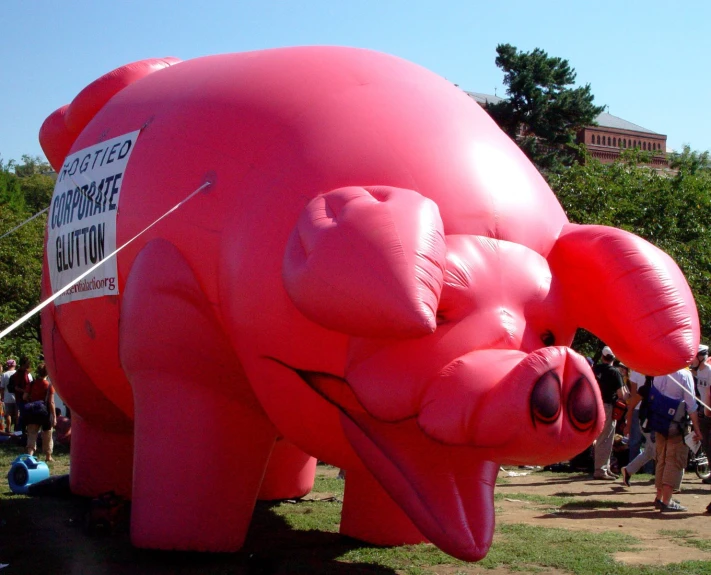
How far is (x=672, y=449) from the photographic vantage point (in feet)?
28.9

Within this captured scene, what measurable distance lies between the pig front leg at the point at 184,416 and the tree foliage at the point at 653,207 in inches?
541

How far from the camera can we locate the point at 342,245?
14.2 ft

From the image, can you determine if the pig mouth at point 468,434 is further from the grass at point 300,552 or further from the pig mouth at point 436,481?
the grass at point 300,552

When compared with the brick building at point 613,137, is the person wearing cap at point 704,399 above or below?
below

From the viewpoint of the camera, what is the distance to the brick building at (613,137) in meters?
46.9

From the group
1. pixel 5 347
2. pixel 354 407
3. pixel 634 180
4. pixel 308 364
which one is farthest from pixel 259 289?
pixel 5 347

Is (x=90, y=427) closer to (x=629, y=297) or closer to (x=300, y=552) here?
(x=300, y=552)

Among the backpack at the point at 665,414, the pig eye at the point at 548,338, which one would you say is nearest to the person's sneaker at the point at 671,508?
the backpack at the point at 665,414

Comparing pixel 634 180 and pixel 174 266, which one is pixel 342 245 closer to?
pixel 174 266

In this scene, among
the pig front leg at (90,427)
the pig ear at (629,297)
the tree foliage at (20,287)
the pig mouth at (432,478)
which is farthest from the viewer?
the tree foliage at (20,287)

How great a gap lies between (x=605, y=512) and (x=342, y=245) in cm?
571

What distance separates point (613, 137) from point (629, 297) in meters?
47.6

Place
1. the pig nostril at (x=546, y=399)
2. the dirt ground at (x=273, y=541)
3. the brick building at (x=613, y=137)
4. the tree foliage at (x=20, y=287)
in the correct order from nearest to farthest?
the pig nostril at (x=546, y=399) → the dirt ground at (x=273, y=541) → the tree foliage at (x=20, y=287) → the brick building at (x=613, y=137)

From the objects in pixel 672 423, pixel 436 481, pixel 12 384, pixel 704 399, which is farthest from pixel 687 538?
pixel 12 384
